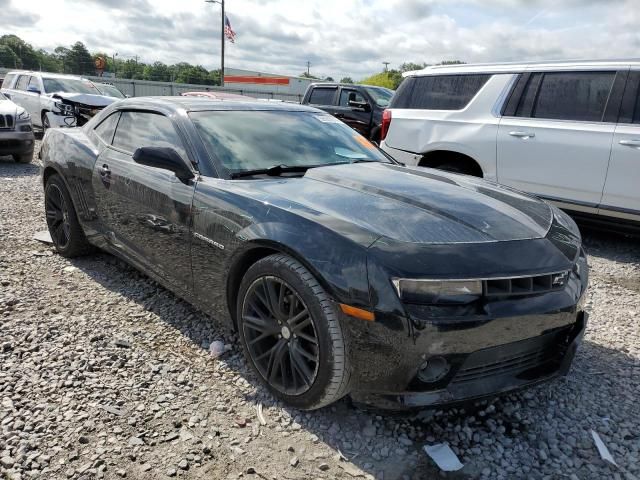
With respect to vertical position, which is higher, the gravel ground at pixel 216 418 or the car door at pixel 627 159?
the car door at pixel 627 159

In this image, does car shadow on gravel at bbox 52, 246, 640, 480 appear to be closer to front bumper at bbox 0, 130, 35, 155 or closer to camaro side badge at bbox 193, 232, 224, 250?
camaro side badge at bbox 193, 232, 224, 250

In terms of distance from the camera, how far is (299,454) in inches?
86.3

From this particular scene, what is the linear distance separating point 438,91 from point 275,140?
350cm

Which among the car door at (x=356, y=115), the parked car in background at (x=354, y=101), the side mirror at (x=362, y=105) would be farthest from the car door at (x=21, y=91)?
the side mirror at (x=362, y=105)

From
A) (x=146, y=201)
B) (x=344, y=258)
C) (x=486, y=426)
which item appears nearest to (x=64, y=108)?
(x=146, y=201)

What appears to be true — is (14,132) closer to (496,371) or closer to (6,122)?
(6,122)

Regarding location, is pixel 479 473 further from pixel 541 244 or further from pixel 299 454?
pixel 541 244

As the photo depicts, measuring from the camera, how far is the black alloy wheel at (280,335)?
229 centimetres

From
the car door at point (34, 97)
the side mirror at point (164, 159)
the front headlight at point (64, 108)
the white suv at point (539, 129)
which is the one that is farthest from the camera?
the car door at point (34, 97)

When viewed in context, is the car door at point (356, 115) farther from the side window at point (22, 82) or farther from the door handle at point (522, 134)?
the side window at point (22, 82)

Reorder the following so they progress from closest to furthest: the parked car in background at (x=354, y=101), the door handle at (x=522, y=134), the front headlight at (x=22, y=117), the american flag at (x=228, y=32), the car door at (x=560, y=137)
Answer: the car door at (x=560, y=137) < the door handle at (x=522, y=134) < the front headlight at (x=22, y=117) < the parked car in background at (x=354, y=101) < the american flag at (x=228, y=32)

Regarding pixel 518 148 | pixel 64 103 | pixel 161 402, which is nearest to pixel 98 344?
pixel 161 402

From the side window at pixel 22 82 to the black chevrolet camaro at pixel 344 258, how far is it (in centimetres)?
1179

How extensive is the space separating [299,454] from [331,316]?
62 cm
